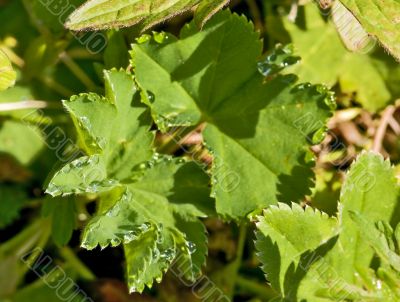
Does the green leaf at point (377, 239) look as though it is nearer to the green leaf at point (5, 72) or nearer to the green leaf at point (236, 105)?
the green leaf at point (236, 105)

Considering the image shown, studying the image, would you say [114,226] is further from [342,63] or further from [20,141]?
[342,63]

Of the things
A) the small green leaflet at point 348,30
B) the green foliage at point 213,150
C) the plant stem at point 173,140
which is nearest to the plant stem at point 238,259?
the green foliage at point 213,150

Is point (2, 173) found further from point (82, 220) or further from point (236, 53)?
point (236, 53)

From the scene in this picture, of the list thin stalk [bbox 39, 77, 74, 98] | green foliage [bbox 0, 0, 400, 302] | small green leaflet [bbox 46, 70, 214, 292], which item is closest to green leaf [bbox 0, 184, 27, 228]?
green foliage [bbox 0, 0, 400, 302]

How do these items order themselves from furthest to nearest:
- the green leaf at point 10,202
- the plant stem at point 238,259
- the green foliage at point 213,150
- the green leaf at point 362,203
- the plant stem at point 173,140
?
1. the green leaf at point 10,202
2. the plant stem at point 238,259
3. the plant stem at point 173,140
4. the green leaf at point 362,203
5. the green foliage at point 213,150

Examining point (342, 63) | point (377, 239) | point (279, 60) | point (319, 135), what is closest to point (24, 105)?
point (279, 60)

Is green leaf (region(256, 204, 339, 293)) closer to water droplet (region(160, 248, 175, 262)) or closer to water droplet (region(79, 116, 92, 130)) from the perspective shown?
water droplet (region(160, 248, 175, 262))
